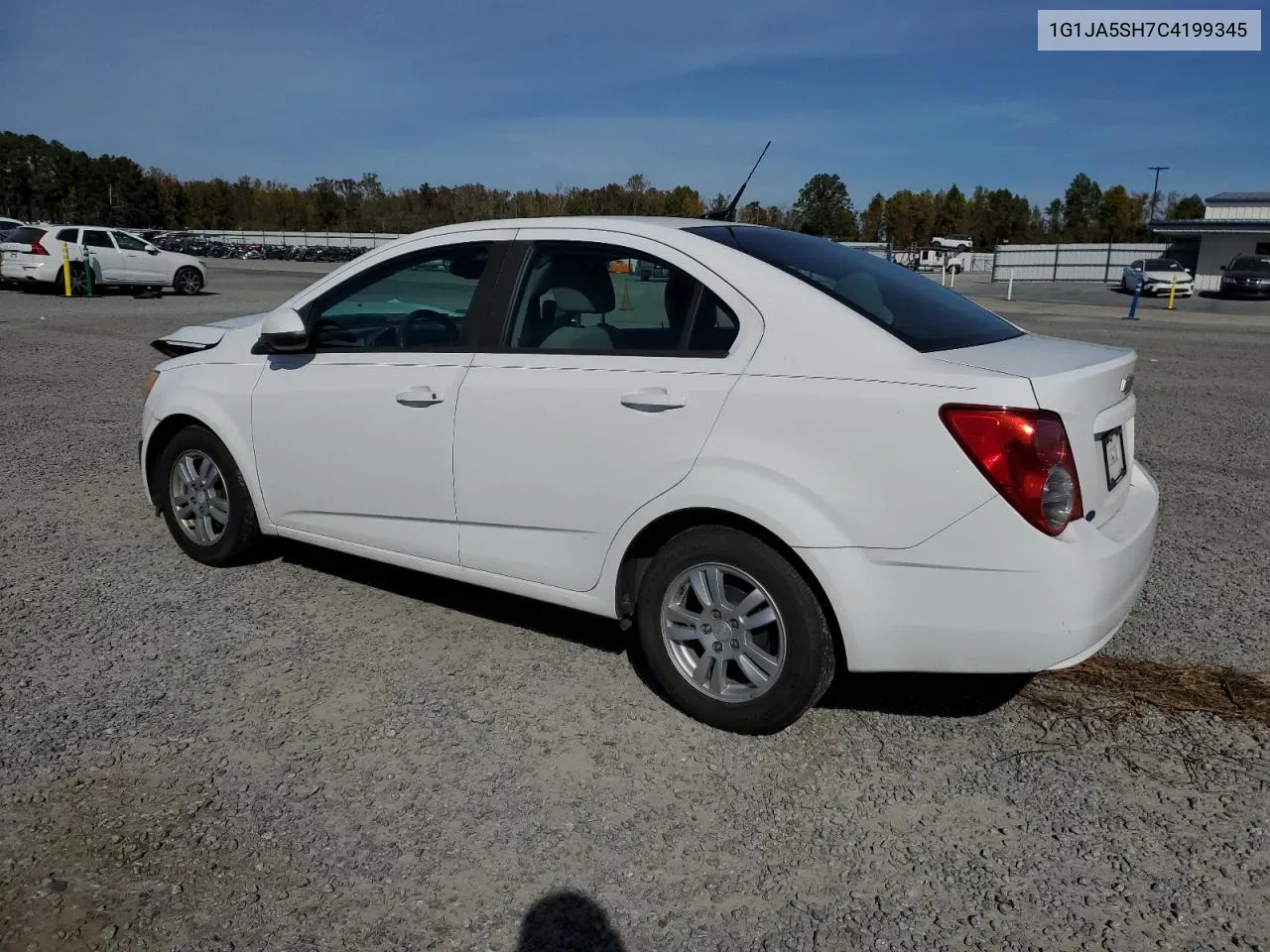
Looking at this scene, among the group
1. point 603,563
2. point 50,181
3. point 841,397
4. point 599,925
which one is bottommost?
point 599,925

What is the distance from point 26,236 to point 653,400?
26885mm

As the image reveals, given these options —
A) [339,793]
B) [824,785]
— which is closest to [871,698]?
[824,785]

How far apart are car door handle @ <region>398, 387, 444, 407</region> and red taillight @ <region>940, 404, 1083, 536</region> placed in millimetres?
1969

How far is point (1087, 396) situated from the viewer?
3.26 m

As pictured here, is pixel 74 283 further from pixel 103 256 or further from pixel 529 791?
pixel 529 791

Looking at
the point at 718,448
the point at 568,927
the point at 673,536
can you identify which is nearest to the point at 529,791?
the point at 568,927

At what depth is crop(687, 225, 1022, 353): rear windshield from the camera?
356cm

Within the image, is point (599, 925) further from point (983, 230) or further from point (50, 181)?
point (50, 181)

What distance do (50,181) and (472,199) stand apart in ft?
181

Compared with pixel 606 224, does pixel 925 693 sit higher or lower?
lower

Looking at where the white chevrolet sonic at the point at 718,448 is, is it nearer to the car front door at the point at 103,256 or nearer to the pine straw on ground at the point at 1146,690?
the pine straw on ground at the point at 1146,690

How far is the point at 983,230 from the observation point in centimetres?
10094

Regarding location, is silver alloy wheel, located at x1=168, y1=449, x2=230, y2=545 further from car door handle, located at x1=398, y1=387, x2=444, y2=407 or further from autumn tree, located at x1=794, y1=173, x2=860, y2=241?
autumn tree, located at x1=794, y1=173, x2=860, y2=241

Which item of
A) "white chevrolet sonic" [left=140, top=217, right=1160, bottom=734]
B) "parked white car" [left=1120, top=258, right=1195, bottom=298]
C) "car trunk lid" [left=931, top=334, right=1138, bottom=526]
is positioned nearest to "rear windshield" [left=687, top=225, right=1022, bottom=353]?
"white chevrolet sonic" [left=140, top=217, right=1160, bottom=734]
